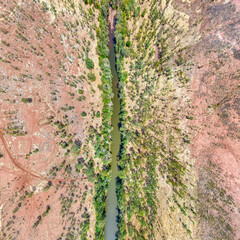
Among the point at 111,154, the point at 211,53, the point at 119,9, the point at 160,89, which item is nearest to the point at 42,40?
the point at 119,9

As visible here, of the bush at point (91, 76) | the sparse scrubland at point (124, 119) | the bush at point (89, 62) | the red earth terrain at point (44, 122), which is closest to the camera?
the sparse scrubland at point (124, 119)

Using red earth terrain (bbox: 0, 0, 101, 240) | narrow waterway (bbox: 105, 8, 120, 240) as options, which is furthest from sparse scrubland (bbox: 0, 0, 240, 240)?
narrow waterway (bbox: 105, 8, 120, 240)

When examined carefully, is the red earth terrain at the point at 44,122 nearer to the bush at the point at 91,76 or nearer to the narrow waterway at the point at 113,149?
the bush at the point at 91,76

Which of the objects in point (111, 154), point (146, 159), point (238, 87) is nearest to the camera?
point (238, 87)

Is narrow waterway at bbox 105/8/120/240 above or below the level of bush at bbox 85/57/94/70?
below

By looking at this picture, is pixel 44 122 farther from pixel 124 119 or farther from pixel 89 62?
pixel 124 119

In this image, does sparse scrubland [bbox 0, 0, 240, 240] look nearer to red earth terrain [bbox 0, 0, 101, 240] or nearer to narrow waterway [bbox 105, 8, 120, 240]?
red earth terrain [bbox 0, 0, 101, 240]

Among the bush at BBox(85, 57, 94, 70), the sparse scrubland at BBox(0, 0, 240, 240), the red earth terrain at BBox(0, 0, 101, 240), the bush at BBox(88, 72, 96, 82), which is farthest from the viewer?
the bush at BBox(88, 72, 96, 82)

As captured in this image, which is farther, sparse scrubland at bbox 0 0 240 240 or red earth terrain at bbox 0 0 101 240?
red earth terrain at bbox 0 0 101 240

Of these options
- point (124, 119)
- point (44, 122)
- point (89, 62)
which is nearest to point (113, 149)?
point (124, 119)

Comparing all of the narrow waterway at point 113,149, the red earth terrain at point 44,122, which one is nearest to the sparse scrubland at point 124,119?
the red earth terrain at point 44,122

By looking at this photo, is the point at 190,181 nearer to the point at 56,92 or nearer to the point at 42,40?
the point at 56,92
